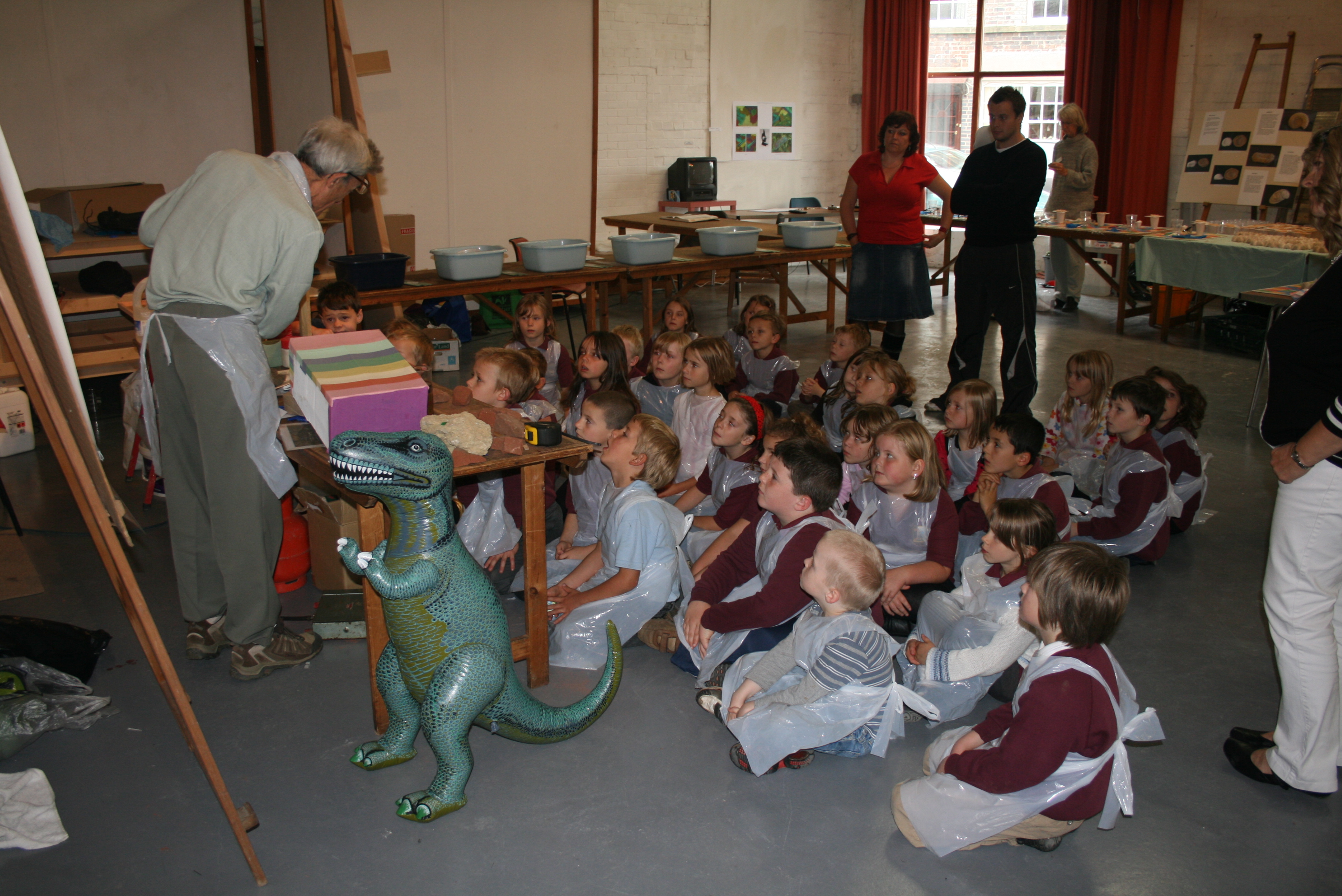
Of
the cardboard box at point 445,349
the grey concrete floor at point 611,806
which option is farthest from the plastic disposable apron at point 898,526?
the cardboard box at point 445,349

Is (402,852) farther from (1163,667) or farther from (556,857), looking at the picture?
(1163,667)

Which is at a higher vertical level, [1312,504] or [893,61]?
[893,61]

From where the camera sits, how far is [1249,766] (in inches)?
97.8

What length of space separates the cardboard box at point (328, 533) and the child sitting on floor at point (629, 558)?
2.51 ft

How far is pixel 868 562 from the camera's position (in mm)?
2406

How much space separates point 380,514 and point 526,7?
7.48 meters

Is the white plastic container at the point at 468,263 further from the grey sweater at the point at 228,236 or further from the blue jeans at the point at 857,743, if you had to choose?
the blue jeans at the point at 857,743

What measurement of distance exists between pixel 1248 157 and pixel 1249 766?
26.3ft

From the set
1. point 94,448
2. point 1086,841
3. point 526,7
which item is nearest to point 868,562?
point 1086,841

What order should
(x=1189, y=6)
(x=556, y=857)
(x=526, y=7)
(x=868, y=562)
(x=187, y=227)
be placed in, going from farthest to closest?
1. (x=1189, y=6)
2. (x=526, y=7)
3. (x=187, y=227)
4. (x=868, y=562)
5. (x=556, y=857)

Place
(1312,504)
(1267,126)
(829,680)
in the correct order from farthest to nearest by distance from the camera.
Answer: (1267,126) < (829,680) < (1312,504)

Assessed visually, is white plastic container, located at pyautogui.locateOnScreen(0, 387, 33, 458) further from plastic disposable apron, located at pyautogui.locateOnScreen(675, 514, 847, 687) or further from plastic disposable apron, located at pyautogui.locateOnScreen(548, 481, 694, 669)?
plastic disposable apron, located at pyautogui.locateOnScreen(675, 514, 847, 687)

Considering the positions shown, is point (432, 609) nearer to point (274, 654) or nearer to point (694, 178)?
point (274, 654)

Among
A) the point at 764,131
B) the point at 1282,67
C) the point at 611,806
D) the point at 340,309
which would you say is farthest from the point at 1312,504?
the point at 764,131
